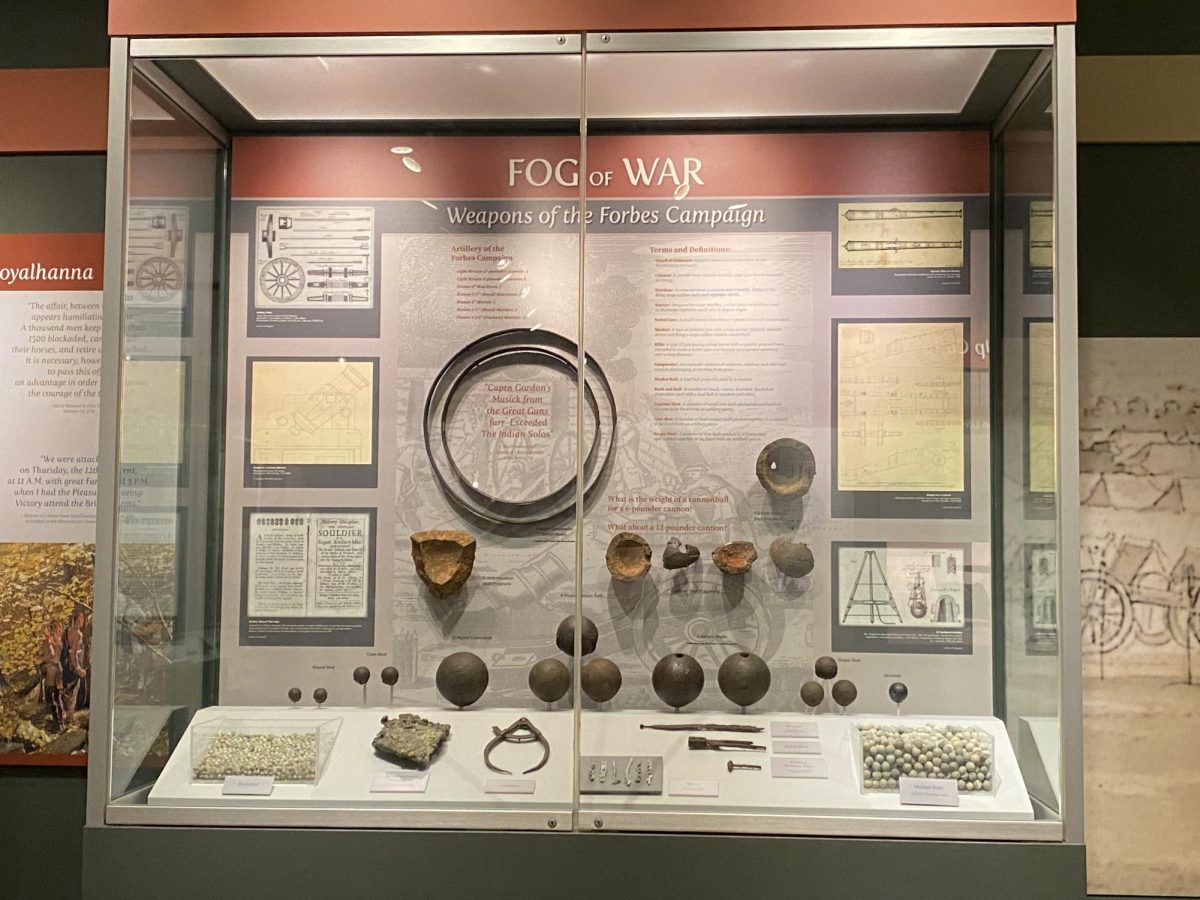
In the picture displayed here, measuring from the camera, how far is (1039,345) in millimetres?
2117

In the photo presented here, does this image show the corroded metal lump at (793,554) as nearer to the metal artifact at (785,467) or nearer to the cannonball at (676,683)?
the metal artifact at (785,467)

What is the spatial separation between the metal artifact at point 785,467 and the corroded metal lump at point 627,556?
0.31 meters

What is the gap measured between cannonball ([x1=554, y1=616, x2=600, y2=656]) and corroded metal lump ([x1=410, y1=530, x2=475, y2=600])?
0.84 feet

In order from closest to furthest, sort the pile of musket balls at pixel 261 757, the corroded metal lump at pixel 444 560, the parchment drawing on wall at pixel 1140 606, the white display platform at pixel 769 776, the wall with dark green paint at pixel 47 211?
the white display platform at pixel 769 776
the pile of musket balls at pixel 261 757
the corroded metal lump at pixel 444 560
the parchment drawing on wall at pixel 1140 606
the wall with dark green paint at pixel 47 211

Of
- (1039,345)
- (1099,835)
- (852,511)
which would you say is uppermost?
(1039,345)

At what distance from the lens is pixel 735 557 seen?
222cm

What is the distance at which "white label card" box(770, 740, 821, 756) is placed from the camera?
2.13 meters

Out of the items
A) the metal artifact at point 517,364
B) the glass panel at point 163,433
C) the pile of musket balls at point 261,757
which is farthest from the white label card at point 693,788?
the glass panel at point 163,433

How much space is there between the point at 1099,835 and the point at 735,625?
4.12ft

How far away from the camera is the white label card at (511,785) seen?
82.9 inches

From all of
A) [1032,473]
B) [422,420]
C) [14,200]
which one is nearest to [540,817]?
[422,420]

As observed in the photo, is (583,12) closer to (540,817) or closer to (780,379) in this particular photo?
(780,379)

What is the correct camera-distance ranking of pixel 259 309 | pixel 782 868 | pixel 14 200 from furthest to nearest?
pixel 14 200 < pixel 259 309 < pixel 782 868

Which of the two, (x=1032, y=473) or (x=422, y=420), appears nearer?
(x=1032, y=473)
